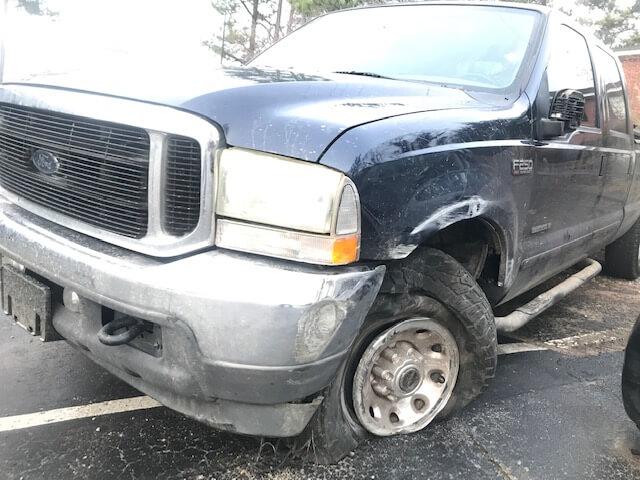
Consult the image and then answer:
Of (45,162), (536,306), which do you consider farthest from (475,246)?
(45,162)

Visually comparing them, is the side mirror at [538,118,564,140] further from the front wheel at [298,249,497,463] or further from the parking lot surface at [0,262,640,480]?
the parking lot surface at [0,262,640,480]

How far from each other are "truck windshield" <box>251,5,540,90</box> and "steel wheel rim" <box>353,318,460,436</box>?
1.31m

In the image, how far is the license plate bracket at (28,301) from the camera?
2.12 meters

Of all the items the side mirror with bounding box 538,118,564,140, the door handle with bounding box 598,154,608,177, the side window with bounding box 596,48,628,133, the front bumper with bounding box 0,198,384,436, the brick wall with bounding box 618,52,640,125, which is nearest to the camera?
the front bumper with bounding box 0,198,384,436

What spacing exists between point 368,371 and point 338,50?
6.49 feet

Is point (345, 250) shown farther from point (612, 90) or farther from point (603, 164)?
point (612, 90)

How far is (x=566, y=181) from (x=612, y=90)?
1.54 meters

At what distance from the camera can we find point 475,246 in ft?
8.72

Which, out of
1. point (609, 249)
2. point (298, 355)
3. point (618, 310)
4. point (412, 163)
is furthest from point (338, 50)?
point (609, 249)

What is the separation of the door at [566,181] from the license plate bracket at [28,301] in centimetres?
219

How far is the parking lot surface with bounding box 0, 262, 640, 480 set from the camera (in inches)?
88.0

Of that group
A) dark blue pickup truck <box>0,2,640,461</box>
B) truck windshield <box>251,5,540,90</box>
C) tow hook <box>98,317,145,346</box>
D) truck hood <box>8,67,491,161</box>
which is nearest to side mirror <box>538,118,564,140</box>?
dark blue pickup truck <box>0,2,640,461</box>

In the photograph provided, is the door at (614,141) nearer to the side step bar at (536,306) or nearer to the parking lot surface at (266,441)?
the side step bar at (536,306)

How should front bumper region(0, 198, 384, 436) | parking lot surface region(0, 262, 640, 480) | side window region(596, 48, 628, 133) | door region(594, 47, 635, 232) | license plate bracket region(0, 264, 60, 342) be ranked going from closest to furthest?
front bumper region(0, 198, 384, 436) → license plate bracket region(0, 264, 60, 342) → parking lot surface region(0, 262, 640, 480) → door region(594, 47, 635, 232) → side window region(596, 48, 628, 133)
